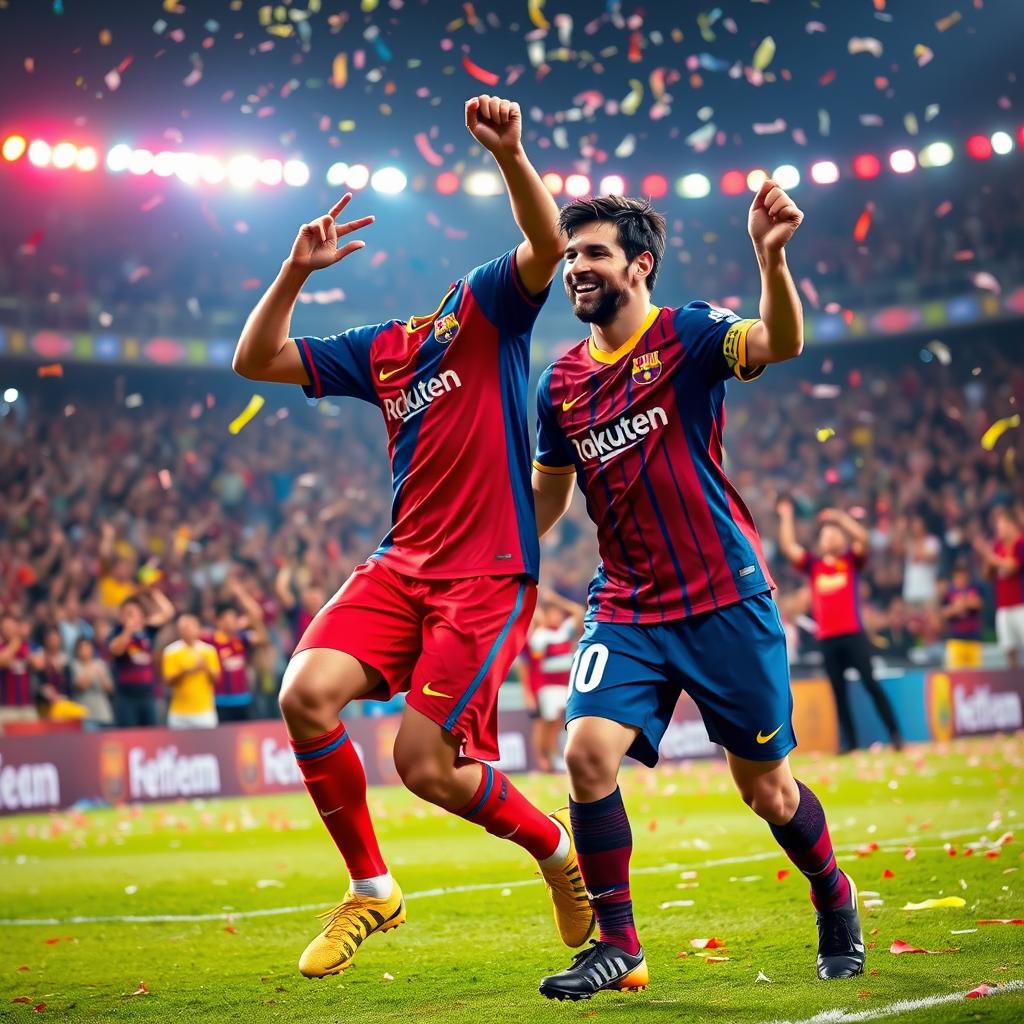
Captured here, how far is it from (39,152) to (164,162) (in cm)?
227

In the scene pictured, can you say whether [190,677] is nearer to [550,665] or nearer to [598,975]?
[550,665]

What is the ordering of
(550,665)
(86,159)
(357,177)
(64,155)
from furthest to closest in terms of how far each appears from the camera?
(357,177), (86,159), (64,155), (550,665)

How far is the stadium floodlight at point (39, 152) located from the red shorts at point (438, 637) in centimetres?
2161

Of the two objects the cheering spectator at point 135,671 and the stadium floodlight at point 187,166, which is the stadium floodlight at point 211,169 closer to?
the stadium floodlight at point 187,166

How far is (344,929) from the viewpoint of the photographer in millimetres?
4637

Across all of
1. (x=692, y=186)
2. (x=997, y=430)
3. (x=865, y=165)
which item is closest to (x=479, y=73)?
(x=692, y=186)

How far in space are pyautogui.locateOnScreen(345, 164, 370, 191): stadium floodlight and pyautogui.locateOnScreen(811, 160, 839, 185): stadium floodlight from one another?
8967 mm

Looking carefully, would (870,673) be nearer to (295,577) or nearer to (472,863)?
(472,863)

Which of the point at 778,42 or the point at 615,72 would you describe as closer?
the point at 778,42

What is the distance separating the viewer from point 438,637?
4.77 meters

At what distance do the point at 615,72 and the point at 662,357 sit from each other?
23.9 metres

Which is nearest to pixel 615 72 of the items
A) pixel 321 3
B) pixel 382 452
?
pixel 321 3

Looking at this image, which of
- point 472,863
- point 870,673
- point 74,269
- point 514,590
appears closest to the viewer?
point 514,590

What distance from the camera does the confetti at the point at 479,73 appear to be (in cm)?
2416
